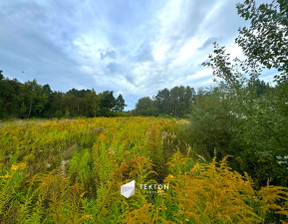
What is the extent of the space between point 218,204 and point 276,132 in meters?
1.80

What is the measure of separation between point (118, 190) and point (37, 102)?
2662 cm

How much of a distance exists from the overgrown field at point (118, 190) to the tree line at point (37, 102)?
1478cm

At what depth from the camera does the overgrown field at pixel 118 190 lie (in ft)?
3.53

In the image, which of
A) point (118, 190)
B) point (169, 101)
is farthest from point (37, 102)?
point (169, 101)

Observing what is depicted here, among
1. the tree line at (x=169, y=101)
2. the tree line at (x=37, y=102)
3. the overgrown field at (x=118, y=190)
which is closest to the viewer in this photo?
the overgrown field at (x=118, y=190)

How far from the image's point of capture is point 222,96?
4.64m

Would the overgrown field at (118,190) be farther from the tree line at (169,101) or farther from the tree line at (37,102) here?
the tree line at (169,101)

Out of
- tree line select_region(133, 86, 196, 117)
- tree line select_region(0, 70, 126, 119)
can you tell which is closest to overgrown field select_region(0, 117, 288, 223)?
tree line select_region(0, 70, 126, 119)

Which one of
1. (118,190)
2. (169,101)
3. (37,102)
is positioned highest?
(169,101)

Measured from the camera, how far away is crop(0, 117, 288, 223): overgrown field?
108cm

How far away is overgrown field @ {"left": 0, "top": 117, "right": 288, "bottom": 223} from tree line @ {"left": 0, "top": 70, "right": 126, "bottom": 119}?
582 inches

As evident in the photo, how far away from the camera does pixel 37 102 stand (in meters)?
21.5

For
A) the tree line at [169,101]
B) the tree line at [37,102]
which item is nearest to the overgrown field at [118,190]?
the tree line at [37,102]

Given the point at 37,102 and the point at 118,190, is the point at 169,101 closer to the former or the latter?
the point at 37,102
